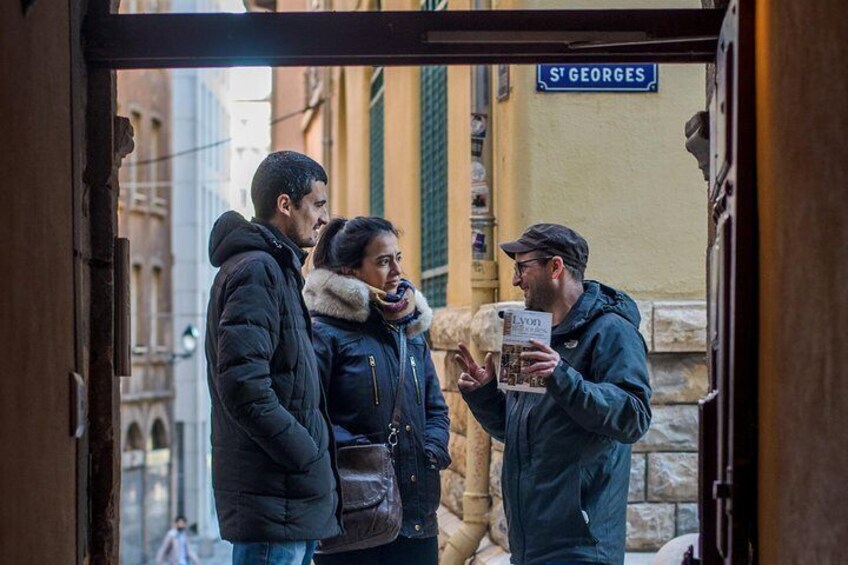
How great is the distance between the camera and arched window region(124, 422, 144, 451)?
Answer: 4234cm

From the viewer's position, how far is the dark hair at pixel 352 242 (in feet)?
21.6

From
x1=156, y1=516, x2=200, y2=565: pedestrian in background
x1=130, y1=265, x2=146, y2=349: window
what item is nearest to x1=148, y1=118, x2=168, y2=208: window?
x1=130, y1=265, x2=146, y2=349: window

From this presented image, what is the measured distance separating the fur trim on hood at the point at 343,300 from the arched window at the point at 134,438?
36.5 metres

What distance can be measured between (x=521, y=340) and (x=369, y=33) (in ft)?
3.54

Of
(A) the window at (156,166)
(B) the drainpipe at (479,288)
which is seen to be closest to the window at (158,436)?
(A) the window at (156,166)

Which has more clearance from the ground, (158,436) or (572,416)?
(572,416)

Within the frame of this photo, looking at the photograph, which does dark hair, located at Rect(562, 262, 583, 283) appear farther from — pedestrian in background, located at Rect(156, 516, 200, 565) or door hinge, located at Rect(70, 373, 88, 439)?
pedestrian in background, located at Rect(156, 516, 200, 565)

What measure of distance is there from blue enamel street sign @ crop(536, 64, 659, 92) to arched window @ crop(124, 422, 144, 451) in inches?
1356

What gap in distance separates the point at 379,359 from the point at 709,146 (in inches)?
60.2

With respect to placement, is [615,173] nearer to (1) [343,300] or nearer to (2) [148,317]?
(1) [343,300]

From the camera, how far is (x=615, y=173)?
9.01 meters

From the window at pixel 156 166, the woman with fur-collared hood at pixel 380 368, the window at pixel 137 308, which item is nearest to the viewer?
the woman with fur-collared hood at pixel 380 368

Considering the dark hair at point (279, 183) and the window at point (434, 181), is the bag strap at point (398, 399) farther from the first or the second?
the window at point (434, 181)

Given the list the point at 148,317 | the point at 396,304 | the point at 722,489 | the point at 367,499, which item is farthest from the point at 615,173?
the point at 148,317
